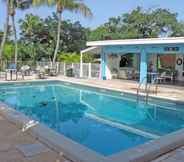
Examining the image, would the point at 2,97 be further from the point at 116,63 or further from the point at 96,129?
the point at 116,63

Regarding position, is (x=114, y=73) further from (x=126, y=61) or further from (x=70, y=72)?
(x=70, y=72)

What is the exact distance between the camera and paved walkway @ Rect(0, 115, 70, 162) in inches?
177

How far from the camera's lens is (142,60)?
15758 mm

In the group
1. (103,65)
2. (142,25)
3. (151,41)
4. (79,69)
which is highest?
(142,25)

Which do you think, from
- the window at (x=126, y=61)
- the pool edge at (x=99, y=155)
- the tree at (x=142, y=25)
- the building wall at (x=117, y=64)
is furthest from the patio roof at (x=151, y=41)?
the tree at (x=142, y=25)

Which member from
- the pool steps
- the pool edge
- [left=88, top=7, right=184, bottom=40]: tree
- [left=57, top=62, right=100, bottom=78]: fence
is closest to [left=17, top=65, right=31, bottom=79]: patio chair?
[left=57, top=62, right=100, bottom=78]: fence

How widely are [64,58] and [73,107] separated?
1243cm

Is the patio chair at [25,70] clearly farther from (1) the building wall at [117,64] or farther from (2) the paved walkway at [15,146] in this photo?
(2) the paved walkway at [15,146]

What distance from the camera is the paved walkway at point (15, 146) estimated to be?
177 inches

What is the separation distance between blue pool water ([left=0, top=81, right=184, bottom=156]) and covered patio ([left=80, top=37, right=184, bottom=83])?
3.44 m

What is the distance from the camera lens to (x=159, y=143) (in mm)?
5191

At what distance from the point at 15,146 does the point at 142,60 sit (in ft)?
38.7

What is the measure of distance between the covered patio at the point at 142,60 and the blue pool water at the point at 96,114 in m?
3.44

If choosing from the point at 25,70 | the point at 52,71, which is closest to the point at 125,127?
the point at 25,70
